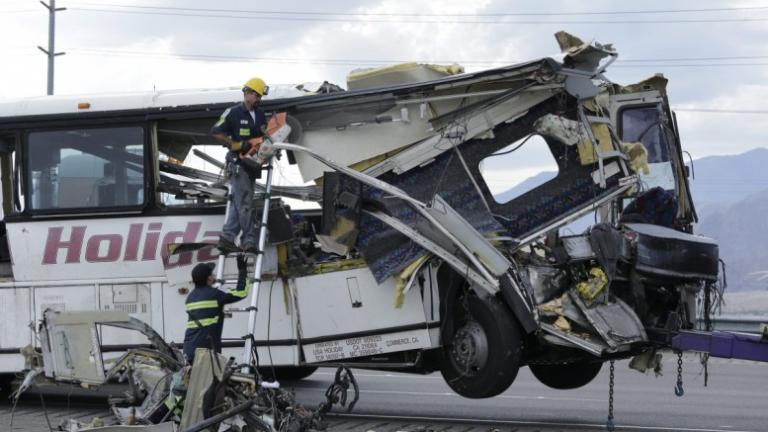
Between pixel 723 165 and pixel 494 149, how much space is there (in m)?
149

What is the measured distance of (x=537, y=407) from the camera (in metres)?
13.1

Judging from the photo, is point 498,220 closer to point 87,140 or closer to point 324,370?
point 87,140

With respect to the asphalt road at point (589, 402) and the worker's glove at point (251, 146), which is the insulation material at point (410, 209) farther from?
the asphalt road at point (589, 402)

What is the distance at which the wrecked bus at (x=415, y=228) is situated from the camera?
9.99 metres

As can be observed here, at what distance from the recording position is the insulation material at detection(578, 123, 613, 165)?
10234mm

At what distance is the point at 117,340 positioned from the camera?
1138 cm

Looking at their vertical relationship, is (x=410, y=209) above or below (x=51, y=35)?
below

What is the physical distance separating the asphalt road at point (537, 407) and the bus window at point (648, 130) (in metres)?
2.75

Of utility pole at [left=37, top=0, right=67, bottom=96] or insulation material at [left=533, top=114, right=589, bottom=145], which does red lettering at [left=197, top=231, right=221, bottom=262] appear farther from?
utility pole at [left=37, top=0, right=67, bottom=96]

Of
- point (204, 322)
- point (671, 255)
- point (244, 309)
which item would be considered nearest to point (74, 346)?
point (204, 322)

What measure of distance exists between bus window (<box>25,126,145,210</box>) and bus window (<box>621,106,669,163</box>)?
4.91m

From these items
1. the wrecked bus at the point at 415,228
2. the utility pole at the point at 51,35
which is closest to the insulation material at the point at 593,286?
the wrecked bus at the point at 415,228

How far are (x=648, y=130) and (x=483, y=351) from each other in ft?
9.99

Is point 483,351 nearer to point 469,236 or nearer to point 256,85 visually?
point 469,236
